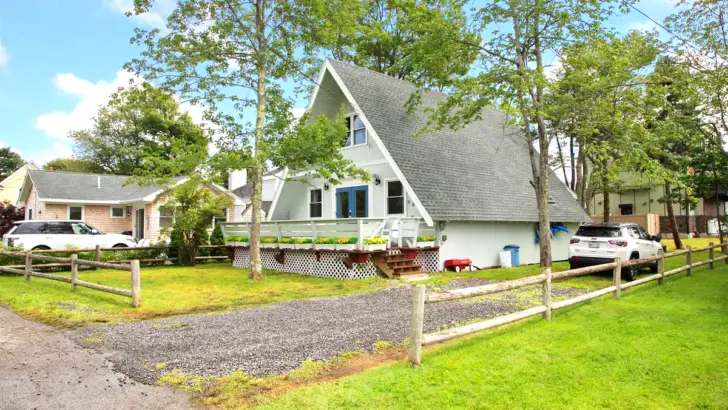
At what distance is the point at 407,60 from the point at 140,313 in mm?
11584

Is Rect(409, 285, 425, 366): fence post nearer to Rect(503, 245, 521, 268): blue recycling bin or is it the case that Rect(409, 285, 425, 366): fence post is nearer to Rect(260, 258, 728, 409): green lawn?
Rect(260, 258, 728, 409): green lawn

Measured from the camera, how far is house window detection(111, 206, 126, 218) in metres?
29.9

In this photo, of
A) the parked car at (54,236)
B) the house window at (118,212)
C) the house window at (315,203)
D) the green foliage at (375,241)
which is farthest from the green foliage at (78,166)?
the green foliage at (375,241)

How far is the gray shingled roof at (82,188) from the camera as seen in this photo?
27719 millimetres

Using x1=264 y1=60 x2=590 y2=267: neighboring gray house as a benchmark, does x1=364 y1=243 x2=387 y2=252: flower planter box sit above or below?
below

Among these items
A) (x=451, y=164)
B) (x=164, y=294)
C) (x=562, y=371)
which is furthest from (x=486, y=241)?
(x=562, y=371)

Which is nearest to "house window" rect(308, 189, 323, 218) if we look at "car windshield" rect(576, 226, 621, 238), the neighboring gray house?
the neighboring gray house

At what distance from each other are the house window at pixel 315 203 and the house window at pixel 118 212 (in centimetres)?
1673

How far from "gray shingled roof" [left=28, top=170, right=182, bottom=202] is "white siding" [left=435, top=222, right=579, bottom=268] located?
63.6 ft

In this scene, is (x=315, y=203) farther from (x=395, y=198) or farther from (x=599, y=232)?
(x=599, y=232)

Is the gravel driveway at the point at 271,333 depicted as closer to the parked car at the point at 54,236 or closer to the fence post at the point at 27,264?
the fence post at the point at 27,264

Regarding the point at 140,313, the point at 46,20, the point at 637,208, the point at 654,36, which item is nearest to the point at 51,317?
the point at 140,313

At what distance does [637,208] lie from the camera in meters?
40.6

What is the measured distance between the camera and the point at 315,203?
2023 cm
